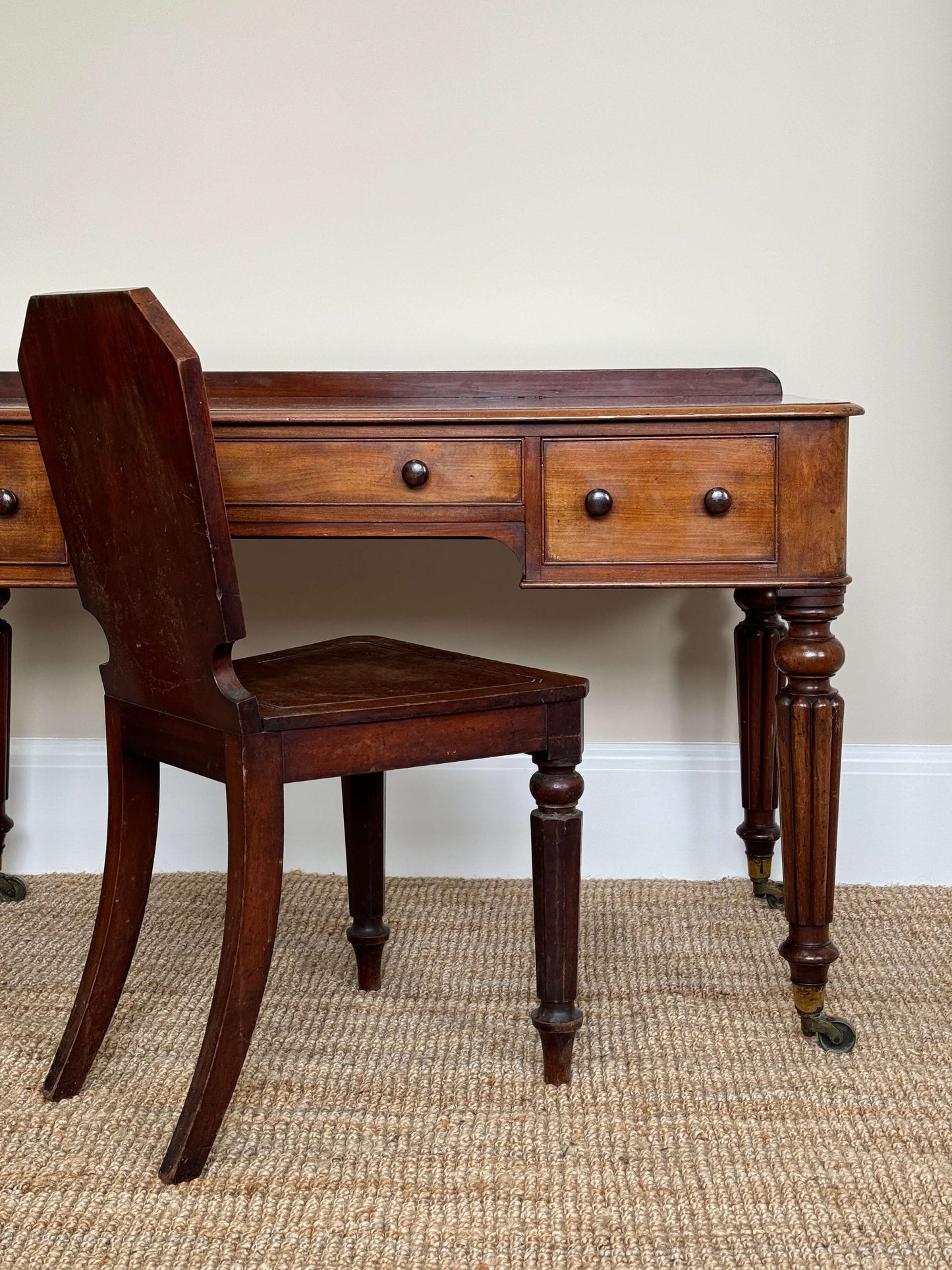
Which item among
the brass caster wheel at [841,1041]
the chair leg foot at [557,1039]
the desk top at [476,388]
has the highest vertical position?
the desk top at [476,388]

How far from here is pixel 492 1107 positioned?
1490 millimetres

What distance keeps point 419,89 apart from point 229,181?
36 centimetres

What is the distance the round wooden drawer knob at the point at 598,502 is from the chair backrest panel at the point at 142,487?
48 centimetres

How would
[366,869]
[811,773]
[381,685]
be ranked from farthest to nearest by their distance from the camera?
[366,869] < [811,773] < [381,685]

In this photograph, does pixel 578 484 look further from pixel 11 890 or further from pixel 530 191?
pixel 11 890

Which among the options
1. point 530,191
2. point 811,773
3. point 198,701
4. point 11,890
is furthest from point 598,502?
point 11,890

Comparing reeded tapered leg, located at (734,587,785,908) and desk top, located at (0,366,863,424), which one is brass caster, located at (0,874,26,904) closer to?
desk top, located at (0,366,863,424)

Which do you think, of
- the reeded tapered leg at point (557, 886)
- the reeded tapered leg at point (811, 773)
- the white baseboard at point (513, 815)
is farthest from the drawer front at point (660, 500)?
the white baseboard at point (513, 815)

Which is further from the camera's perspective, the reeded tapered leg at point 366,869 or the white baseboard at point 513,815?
the white baseboard at point 513,815

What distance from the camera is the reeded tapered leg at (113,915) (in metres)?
1.51

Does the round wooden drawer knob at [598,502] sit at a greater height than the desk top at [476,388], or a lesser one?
lesser

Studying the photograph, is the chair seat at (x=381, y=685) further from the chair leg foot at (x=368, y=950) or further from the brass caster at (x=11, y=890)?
the brass caster at (x=11, y=890)

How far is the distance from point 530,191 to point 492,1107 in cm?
149

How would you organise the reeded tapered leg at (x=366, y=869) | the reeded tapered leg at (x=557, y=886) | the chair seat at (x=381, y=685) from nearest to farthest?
the chair seat at (x=381, y=685), the reeded tapered leg at (x=557, y=886), the reeded tapered leg at (x=366, y=869)
